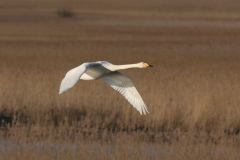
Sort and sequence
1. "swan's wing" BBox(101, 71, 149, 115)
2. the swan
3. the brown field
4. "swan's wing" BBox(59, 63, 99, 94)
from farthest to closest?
"swan's wing" BBox(101, 71, 149, 115)
the brown field
the swan
"swan's wing" BBox(59, 63, 99, 94)

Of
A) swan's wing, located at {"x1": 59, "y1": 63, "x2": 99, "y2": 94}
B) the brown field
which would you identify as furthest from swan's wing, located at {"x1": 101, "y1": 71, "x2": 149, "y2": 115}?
swan's wing, located at {"x1": 59, "y1": 63, "x2": 99, "y2": 94}

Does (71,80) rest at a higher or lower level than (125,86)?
lower

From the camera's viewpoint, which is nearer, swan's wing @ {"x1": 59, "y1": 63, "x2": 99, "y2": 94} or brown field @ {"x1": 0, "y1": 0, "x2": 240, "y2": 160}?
swan's wing @ {"x1": 59, "y1": 63, "x2": 99, "y2": 94}

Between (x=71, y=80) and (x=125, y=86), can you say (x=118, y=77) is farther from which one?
(x=71, y=80)

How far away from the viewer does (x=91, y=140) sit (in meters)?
9.54

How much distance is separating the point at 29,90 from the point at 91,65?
14.4 feet

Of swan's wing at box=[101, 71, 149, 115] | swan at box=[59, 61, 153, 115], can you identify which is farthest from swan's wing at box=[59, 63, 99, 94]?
swan's wing at box=[101, 71, 149, 115]

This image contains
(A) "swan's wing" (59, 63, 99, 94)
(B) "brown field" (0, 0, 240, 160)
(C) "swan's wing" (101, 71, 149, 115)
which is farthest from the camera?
(C) "swan's wing" (101, 71, 149, 115)

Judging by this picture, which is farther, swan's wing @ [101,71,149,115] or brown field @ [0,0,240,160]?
swan's wing @ [101,71,149,115]


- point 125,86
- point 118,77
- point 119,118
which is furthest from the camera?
point 119,118

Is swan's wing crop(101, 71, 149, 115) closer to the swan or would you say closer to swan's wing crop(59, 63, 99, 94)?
the swan

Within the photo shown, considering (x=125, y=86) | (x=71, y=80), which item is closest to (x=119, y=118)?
(x=125, y=86)

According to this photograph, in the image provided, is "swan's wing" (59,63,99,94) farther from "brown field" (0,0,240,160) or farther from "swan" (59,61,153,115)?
"brown field" (0,0,240,160)

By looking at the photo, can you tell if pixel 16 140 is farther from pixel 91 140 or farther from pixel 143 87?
pixel 143 87
